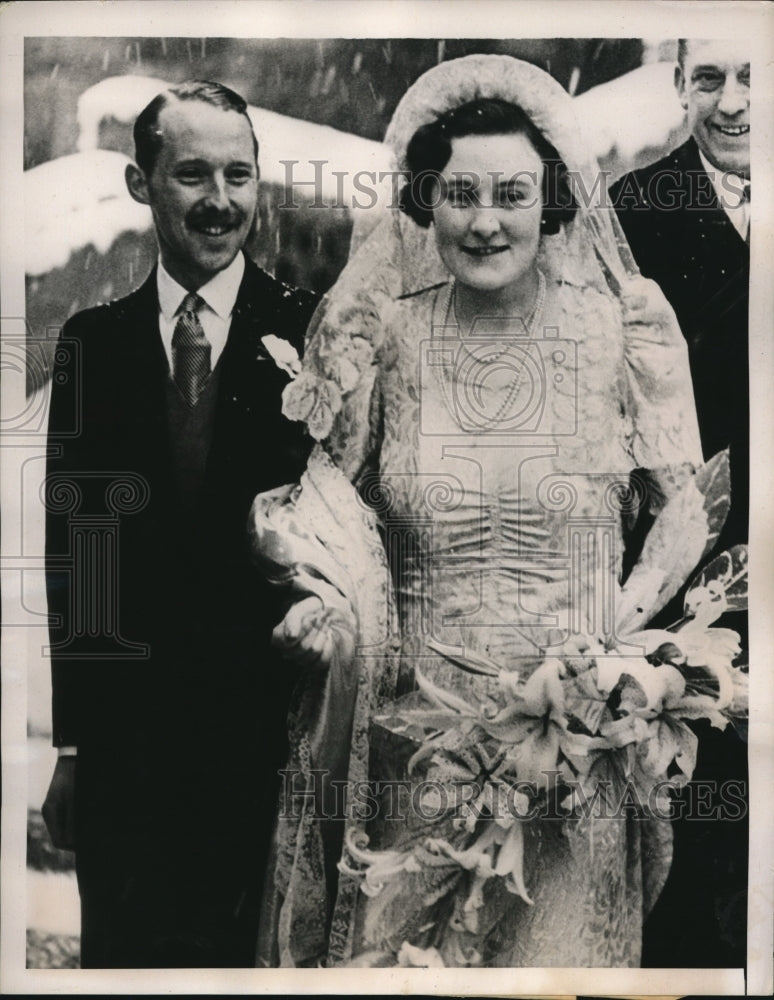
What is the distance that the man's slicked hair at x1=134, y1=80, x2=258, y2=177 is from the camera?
1.67 meters

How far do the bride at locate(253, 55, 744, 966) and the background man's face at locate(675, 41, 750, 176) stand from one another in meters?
0.19

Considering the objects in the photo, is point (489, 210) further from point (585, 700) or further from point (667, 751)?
point (667, 751)

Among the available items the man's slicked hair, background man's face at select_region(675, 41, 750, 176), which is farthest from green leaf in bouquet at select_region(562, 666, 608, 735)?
the man's slicked hair

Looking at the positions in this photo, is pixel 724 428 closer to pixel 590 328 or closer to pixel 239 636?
pixel 590 328

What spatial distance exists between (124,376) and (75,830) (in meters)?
0.70

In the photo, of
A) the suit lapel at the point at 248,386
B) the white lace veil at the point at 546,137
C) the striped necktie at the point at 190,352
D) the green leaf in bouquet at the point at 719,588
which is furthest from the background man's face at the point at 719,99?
the striped necktie at the point at 190,352

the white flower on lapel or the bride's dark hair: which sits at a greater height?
the bride's dark hair

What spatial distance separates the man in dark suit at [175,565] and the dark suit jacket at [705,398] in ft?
1.84

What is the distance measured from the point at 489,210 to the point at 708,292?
0.37 m

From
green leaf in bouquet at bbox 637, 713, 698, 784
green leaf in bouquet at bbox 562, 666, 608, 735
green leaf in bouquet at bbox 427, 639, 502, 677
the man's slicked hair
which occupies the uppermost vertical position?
the man's slicked hair

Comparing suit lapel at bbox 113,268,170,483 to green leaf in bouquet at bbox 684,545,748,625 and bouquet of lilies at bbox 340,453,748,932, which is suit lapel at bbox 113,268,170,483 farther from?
green leaf in bouquet at bbox 684,545,748,625

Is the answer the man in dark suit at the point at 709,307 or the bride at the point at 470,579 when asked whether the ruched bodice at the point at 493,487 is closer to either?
the bride at the point at 470,579

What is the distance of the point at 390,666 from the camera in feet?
5.47

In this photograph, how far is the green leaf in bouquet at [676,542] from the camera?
1687 mm
